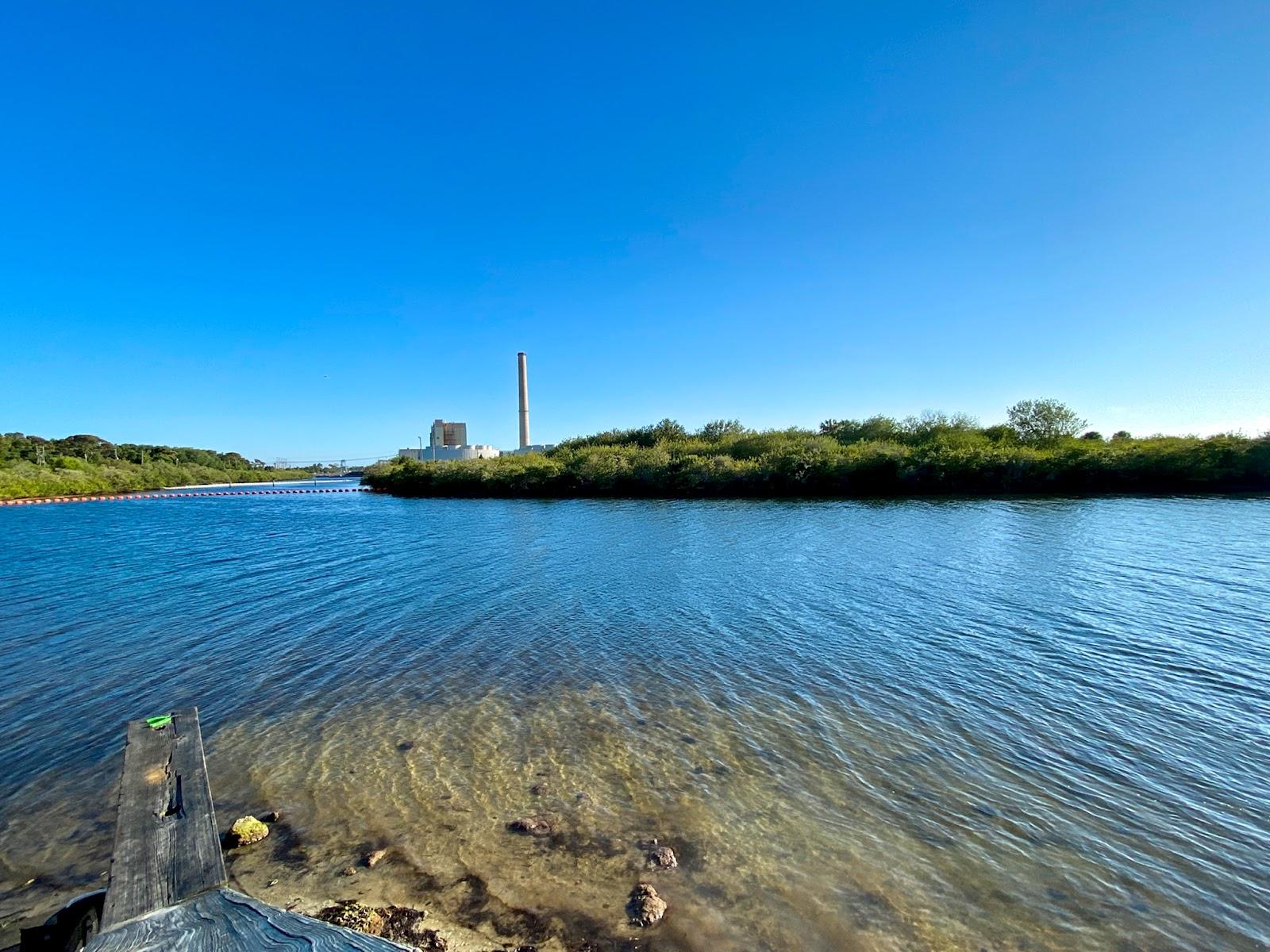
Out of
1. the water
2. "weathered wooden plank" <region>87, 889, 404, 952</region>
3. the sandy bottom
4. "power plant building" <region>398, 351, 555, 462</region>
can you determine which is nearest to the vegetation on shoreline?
"power plant building" <region>398, 351, 555, 462</region>

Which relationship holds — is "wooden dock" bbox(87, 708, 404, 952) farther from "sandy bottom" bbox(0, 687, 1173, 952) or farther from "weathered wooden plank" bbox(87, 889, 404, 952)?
"sandy bottom" bbox(0, 687, 1173, 952)

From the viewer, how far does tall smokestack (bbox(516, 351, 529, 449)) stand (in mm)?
91812

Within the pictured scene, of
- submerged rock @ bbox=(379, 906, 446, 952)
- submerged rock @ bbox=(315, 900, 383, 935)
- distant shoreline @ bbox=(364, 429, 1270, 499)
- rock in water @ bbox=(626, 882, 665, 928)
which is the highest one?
distant shoreline @ bbox=(364, 429, 1270, 499)

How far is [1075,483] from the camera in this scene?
44.7 metres

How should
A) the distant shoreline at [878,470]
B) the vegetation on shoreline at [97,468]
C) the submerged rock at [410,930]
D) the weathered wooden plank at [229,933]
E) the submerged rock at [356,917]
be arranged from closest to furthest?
1. the weathered wooden plank at [229,933]
2. the submerged rock at [410,930]
3. the submerged rock at [356,917]
4. the distant shoreline at [878,470]
5. the vegetation on shoreline at [97,468]

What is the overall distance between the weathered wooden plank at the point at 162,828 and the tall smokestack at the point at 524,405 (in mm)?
88660

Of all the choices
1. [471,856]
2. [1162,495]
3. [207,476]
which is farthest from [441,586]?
[207,476]

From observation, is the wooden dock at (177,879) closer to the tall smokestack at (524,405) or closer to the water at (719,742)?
the water at (719,742)

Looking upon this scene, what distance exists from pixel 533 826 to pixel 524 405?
9111cm

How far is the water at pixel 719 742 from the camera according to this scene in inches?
167

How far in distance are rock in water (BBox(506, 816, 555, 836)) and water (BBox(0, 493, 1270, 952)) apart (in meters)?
0.12

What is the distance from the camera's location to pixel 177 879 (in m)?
2.99

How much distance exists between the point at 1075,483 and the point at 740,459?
88.2 ft

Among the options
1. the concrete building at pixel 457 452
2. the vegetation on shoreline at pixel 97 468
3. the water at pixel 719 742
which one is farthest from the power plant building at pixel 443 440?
the water at pixel 719 742
